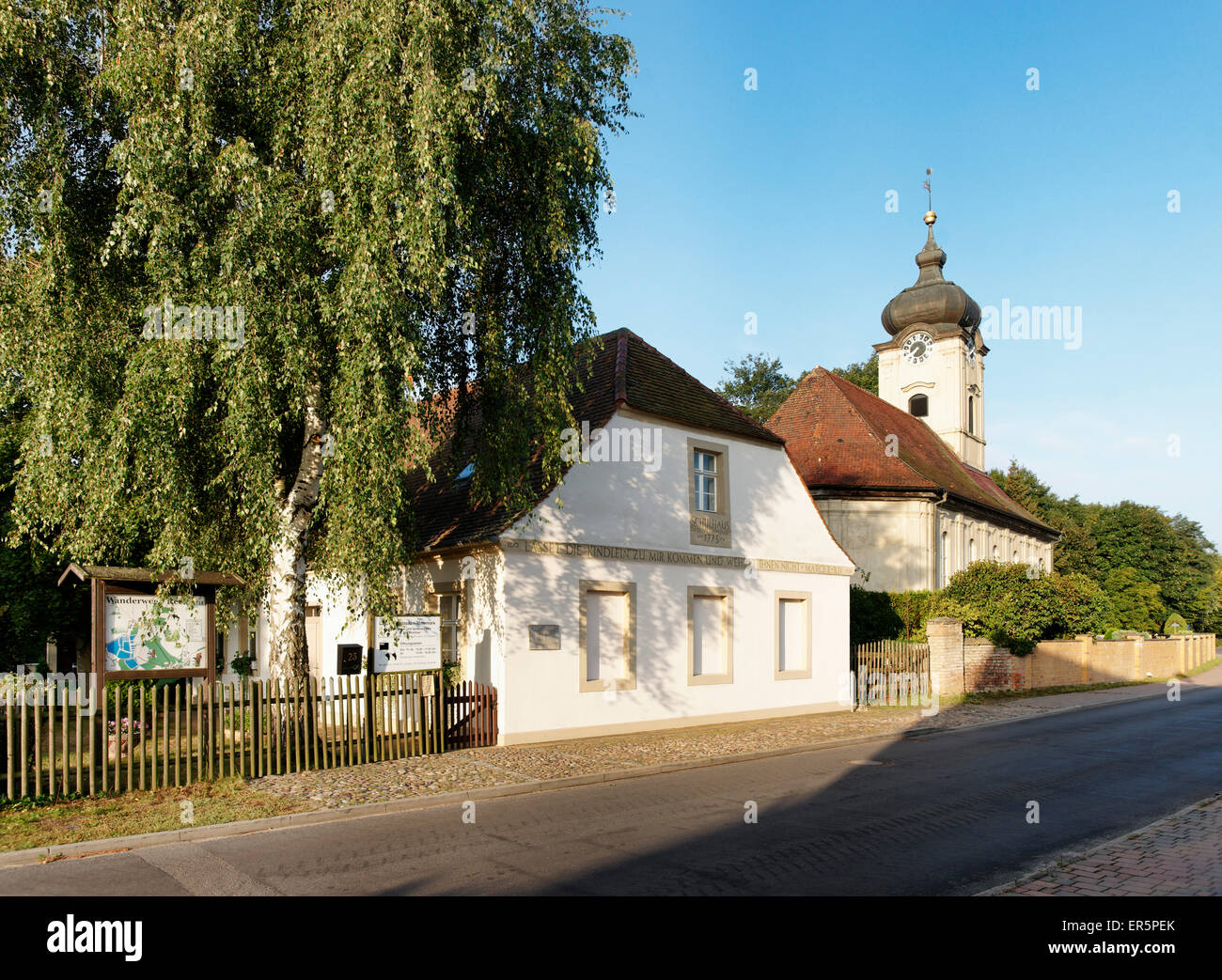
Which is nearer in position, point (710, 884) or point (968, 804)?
point (710, 884)

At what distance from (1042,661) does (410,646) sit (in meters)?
22.4

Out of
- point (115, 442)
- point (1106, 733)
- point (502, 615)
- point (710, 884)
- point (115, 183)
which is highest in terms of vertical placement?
point (115, 183)

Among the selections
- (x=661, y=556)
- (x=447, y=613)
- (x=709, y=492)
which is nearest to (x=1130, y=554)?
(x=709, y=492)

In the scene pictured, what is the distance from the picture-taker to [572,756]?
14109 millimetres

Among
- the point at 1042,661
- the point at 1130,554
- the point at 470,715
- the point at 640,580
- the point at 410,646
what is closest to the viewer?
the point at 410,646

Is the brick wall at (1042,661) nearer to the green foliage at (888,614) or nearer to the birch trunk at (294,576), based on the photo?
the green foliage at (888,614)

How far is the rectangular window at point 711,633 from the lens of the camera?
60.8ft

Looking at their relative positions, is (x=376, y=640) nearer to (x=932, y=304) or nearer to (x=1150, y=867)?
(x=1150, y=867)

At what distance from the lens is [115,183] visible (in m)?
12.3

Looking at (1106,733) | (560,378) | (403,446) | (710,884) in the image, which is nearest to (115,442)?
(403,446)

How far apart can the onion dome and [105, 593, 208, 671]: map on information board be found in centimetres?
4250

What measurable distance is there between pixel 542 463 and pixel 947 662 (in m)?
14.6

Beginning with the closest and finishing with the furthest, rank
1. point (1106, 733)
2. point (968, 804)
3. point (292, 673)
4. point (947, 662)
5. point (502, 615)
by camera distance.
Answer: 1. point (968, 804)
2. point (292, 673)
3. point (502, 615)
4. point (1106, 733)
5. point (947, 662)

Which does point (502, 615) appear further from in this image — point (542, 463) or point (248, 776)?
point (248, 776)
